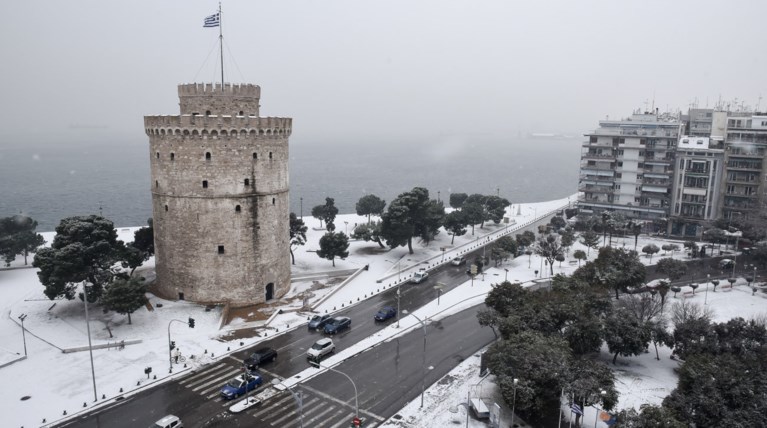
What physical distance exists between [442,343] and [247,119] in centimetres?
2733

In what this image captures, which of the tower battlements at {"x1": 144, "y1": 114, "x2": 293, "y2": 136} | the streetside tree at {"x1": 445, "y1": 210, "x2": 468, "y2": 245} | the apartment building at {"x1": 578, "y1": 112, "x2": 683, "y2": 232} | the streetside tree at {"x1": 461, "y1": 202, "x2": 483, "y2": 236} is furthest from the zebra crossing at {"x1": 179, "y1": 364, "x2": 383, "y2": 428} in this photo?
the apartment building at {"x1": 578, "y1": 112, "x2": 683, "y2": 232}

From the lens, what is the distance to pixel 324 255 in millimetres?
66188

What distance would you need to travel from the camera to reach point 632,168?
9469 centimetres

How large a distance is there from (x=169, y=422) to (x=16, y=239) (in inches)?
1889

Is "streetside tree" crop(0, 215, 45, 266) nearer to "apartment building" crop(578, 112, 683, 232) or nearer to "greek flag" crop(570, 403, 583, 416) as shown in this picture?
"greek flag" crop(570, 403, 583, 416)

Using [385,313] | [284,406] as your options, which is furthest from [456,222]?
[284,406]

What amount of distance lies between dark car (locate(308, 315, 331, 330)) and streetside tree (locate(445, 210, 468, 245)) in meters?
35.5

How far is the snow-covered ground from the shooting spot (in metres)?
35.7

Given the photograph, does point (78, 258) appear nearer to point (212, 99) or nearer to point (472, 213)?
point (212, 99)

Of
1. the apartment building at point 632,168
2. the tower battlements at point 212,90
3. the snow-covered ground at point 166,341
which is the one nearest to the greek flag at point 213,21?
the tower battlements at point 212,90

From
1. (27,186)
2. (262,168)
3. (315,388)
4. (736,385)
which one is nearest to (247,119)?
(262,168)

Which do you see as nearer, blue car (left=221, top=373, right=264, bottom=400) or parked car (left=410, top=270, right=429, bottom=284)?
blue car (left=221, top=373, right=264, bottom=400)

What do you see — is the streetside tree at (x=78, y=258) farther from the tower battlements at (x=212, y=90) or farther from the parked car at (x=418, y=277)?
the parked car at (x=418, y=277)

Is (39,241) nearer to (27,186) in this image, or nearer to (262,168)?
(262,168)
